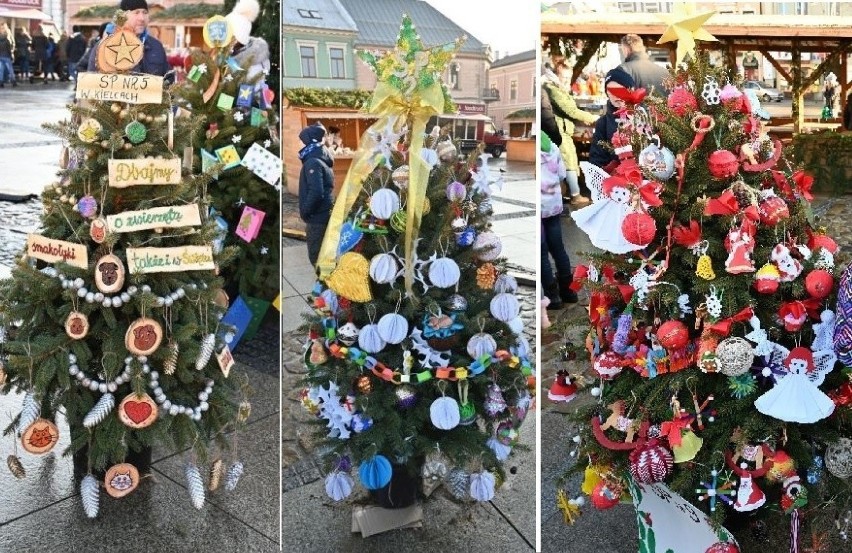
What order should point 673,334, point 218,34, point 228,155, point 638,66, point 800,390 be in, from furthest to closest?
point 638,66 → point 218,34 → point 228,155 → point 673,334 → point 800,390

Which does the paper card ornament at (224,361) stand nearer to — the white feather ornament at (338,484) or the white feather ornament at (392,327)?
the white feather ornament at (338,484)

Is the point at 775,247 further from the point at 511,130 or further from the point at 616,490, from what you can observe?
the point at 511,130

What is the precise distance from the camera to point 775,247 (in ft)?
7.93

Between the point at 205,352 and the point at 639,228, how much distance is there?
1.61 metres

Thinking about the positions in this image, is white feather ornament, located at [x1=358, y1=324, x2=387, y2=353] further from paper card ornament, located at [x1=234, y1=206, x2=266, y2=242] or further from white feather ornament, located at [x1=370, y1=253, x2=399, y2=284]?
paper card ornament, located at [x1=234, y1=206, x2=266, y2=242]

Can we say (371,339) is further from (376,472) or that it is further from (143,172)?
(143,172)

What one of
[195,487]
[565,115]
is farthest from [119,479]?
[565,115]

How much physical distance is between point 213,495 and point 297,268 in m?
1.32

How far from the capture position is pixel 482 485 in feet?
9.87

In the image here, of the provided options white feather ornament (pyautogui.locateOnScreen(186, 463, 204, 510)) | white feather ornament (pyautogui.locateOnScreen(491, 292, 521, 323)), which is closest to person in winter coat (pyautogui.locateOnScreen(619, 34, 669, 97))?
white feather ornament (pyautogui.locateOnScreen(491, 292, 521, 323))

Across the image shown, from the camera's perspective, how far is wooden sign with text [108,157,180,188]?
2881 mm

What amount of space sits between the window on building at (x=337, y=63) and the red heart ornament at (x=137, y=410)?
1466 millimetres

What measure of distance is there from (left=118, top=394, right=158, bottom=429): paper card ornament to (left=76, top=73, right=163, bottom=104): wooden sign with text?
3.39ft

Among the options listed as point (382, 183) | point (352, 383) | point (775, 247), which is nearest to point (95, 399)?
point (352, 383)
